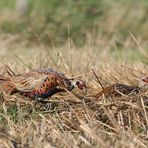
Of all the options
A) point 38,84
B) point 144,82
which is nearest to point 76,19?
point 144,82

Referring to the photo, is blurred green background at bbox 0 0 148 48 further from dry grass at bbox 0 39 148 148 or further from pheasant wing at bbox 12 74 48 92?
pheasant wing at bbox 12 74 48 92

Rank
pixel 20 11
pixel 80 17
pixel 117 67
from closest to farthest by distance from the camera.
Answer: pixel 117 67, pixel 80 17, pixel 20 11

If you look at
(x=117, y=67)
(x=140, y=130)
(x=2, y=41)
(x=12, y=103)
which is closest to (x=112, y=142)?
(x=140, y=130)

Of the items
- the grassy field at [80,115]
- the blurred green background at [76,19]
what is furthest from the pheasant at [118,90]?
the blurred green background at [76,19]

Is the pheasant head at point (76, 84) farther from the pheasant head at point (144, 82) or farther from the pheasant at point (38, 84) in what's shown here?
the pheasant head at point (144, 82)

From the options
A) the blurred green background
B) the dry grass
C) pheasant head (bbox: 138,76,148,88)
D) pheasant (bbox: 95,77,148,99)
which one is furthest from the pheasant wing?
the blurred green background

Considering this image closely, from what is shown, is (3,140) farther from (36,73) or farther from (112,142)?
(36,73)
